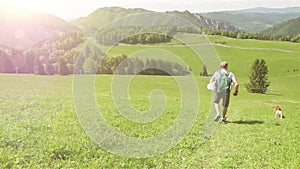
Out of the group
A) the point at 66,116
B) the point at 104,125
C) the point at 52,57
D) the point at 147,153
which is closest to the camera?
the point at 147,153

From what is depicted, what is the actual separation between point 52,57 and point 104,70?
57.2 meters

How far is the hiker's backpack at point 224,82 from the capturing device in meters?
19.7

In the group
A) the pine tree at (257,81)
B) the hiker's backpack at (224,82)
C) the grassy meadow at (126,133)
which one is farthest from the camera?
the pine tree at (257,81)

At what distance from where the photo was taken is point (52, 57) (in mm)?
166000

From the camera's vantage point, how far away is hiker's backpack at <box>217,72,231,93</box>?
64.6 feet

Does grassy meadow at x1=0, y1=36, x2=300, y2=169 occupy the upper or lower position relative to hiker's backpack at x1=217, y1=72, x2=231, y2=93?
lower

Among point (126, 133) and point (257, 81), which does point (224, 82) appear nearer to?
point (126, 133)

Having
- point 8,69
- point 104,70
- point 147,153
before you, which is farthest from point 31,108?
point 8,69

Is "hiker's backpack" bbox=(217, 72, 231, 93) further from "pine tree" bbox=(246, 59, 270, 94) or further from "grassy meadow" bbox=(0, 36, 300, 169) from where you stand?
"pine tree" bbox=(246, 59, 270, 94)

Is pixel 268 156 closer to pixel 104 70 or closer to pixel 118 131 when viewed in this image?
pixel 118 131

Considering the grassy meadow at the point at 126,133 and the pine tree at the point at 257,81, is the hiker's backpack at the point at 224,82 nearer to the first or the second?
the grassy meadow at the point at 126,133

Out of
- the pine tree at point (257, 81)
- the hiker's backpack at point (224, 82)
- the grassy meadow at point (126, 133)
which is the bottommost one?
the pine tree at point (257, 81)

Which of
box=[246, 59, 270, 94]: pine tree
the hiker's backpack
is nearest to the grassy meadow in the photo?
the hiker's backpack

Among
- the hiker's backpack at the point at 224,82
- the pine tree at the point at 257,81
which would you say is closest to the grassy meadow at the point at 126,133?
the hiker's backpack at the point at 224,82
